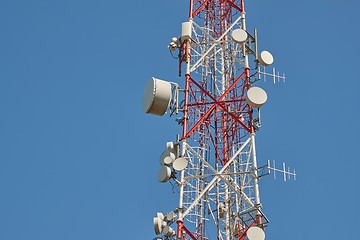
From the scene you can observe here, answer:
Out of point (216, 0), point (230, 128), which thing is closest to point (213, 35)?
point (216, 0)

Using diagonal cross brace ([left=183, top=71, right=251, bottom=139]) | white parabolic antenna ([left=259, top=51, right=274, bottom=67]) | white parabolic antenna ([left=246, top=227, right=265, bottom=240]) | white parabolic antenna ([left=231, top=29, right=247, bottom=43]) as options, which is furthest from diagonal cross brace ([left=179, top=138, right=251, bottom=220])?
white parabolic antenna ([left=231, top=29, right=247, bottom=43])

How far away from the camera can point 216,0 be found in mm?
33625

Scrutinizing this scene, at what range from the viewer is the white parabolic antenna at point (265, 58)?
29453mm

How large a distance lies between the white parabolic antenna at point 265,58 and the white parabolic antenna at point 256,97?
149 centimetres

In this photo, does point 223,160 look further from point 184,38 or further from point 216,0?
point 216,0

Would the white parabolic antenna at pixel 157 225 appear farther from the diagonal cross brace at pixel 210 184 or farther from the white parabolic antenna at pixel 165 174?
the white parabolic antenna at pixel 165 174

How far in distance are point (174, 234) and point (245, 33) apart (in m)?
8.57

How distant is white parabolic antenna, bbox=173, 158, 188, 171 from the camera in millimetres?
27542

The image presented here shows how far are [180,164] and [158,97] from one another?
2.71 meters

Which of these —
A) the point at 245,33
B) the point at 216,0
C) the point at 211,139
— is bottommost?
the point at 211,139

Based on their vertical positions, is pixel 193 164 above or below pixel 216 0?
below

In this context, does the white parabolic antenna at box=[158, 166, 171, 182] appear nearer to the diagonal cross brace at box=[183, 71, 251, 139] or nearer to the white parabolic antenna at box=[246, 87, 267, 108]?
the diagonal cross brace at box=[183, 71, 251, 139]

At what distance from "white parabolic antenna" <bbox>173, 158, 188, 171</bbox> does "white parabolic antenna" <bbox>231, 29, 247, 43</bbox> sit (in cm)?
546

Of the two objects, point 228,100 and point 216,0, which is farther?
point 216,0
